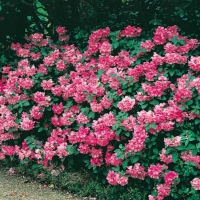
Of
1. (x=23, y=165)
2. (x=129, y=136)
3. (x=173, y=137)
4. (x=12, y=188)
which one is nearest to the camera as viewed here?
(x=173, y=137)

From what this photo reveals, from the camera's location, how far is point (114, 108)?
481cm

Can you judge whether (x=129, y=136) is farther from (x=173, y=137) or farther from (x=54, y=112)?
(x=54, y=112)

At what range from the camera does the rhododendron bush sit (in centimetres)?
431

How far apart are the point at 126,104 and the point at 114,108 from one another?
30 cm

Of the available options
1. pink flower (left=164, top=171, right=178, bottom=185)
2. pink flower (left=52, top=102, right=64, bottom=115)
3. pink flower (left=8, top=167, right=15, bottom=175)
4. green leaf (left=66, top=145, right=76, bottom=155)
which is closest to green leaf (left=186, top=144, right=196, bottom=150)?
pink flower (left=164, top=171, right=178, bottom=185)

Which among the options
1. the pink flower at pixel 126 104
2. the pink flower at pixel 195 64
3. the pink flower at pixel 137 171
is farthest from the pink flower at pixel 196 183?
the pink flower at pixel 195 64

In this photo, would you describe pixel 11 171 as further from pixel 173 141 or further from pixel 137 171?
pixel 173 141

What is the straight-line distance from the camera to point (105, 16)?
630 cm

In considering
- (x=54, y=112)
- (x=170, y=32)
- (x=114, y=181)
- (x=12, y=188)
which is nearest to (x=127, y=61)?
(x=170, y=32)

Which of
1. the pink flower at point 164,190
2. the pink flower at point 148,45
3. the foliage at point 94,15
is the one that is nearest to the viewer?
the pink flower at point 164,190

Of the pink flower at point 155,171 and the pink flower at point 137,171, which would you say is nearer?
the pink flower at point 155,171

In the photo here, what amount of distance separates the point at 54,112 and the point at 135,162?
1140 millimetres

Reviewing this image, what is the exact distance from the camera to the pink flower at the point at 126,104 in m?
4.53

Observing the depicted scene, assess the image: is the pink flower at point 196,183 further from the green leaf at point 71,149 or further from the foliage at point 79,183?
the green leaf at point 71,149
